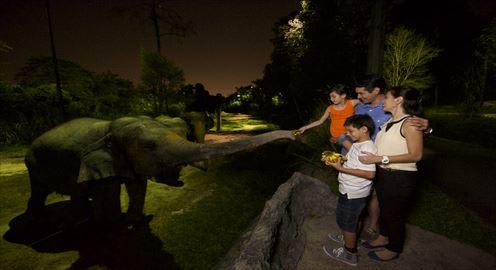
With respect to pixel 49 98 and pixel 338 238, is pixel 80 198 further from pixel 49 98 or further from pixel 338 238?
pixel 49 98

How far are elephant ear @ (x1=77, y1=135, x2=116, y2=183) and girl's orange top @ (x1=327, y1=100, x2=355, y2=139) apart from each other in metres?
2.61

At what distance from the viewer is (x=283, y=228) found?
279cm

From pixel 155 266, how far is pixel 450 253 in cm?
322

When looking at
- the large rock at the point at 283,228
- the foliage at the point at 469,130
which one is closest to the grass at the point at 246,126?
the foliage at the point at 469,130

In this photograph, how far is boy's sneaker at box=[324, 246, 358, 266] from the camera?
255 cm

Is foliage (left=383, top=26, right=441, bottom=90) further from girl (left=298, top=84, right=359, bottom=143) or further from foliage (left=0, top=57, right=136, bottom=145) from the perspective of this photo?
foliage (left=0, top=57, right=136, bottom=145)

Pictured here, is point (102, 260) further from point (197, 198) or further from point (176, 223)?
point (197, 198)

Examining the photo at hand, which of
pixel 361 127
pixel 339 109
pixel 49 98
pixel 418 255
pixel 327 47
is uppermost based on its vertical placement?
pixel 327 47

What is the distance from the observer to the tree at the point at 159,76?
1312 cm

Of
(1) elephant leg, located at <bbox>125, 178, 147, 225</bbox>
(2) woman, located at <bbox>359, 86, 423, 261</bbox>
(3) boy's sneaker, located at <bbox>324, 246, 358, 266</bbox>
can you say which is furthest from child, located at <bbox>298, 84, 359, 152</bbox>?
(1) elephant leg, located at <bbox>125, 178, 147, 225</bbox>

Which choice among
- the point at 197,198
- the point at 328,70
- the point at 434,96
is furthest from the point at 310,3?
the point at 434,96

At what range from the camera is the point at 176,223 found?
387cm

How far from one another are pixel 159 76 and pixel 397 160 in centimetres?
1309

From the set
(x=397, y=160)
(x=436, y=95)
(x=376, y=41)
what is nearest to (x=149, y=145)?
(x=397, y=160)
